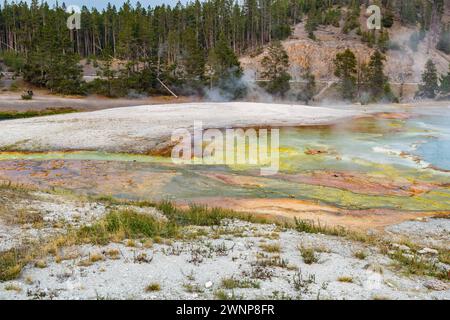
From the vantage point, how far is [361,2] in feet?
349

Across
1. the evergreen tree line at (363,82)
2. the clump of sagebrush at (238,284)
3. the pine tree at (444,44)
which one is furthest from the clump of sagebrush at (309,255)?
the pine tree at (444,44)

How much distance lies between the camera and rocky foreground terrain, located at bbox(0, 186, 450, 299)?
7.42 m

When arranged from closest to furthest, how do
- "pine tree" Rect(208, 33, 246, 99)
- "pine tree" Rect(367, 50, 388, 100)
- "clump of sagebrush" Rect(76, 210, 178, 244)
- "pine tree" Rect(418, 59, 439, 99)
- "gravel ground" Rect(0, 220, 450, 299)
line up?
"gravel ground" Rect(0, 220, 450, 299) < "clump of sagebrush" Rect(76, 210, 178, 244) < "pine tree" Rect(208, 33, 246, 99) < "pine tree" Rect(367, 50, 388, 100) < "pine tree" Rect(418, 59, 439, 99)

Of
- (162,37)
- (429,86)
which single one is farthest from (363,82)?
(162,37)

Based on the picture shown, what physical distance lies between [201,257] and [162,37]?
258ft

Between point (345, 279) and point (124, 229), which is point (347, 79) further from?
point (345, 279)

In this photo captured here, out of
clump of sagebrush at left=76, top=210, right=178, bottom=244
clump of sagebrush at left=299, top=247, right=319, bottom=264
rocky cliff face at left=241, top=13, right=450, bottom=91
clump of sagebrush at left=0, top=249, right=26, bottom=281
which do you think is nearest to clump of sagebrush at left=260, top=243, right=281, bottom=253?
clump of sagebrush at left=299, top=247, right=319, bottom=264

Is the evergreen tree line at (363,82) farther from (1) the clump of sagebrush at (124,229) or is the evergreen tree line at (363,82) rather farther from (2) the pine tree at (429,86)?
(1) the clump of sagebrush at (124,229)

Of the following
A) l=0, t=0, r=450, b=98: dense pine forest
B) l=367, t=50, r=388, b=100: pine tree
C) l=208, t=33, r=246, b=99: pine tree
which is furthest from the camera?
l=367, t=50, r=388, b=100: pine tree

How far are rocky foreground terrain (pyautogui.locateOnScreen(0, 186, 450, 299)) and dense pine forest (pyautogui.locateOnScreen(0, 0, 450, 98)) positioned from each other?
148 ft

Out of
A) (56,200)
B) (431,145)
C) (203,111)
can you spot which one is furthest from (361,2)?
(56,200)

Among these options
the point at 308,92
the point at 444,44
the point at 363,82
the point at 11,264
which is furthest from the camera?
the point at 444,44

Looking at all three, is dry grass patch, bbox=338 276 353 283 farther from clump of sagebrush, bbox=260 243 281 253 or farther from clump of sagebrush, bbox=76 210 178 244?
clump of sagebrush, bbox=76 210 178 244

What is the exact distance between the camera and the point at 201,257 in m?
8.97
